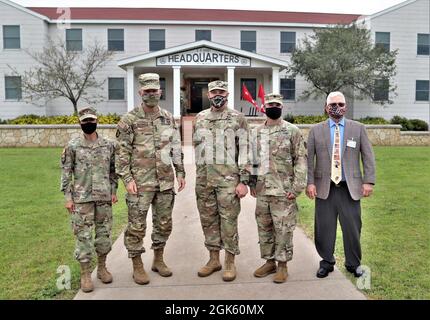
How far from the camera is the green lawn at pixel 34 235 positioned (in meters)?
4.22

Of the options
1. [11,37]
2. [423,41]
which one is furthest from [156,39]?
[423,41]

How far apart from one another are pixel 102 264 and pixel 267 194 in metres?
1.86

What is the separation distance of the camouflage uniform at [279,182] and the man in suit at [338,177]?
28cm

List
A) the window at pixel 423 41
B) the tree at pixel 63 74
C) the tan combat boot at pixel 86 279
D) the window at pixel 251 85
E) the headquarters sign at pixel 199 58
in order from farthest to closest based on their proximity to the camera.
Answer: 1. the window at pixel 423 41
2. the window at pixel 251 85
3. the tree at pixel 63 74
4. the headquarters sign at pixel 199 58
5. the tan combat boot at pixel 86 279

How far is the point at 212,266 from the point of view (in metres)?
4.48

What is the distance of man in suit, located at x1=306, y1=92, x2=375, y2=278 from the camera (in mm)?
4289

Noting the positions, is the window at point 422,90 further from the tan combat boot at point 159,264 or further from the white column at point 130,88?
the tan combat boot at point 159,264

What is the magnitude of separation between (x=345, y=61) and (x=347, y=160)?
1992 centimetres

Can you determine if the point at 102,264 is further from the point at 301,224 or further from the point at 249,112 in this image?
the point at 249,112

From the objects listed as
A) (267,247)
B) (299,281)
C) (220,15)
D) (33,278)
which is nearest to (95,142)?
(33,278)

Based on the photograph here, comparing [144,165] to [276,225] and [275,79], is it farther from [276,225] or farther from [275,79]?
[275,79]

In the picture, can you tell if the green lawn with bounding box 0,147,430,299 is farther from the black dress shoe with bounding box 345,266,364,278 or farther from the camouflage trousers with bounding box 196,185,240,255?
the camouflage trousers with bounding box 196,185,240,255

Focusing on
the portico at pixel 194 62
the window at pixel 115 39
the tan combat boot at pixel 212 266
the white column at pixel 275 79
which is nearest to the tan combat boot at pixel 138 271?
the tan combat boot at pixel 212 266

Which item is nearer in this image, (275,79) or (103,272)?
(103,272)
